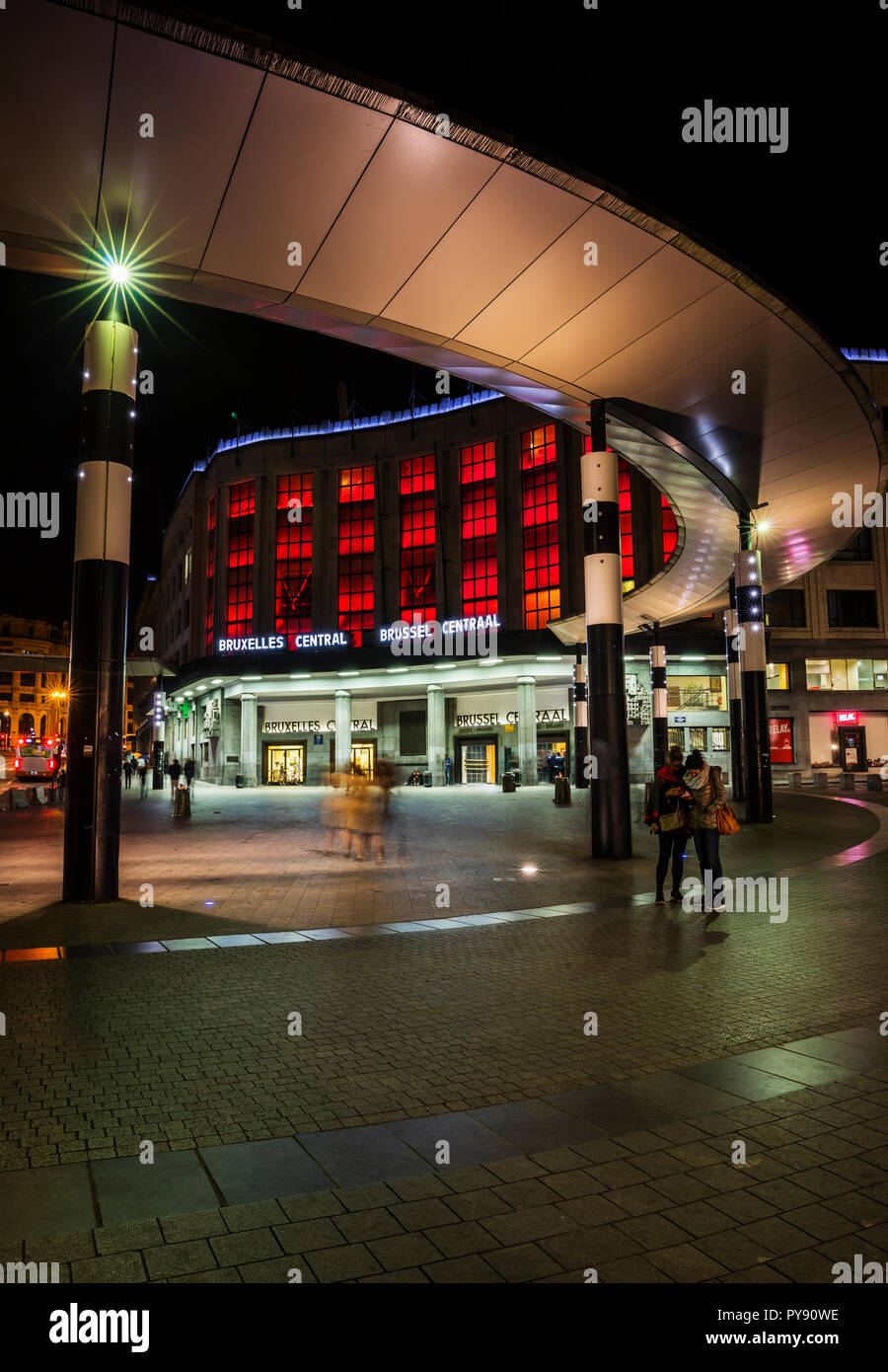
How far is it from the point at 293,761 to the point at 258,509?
52.4 ft

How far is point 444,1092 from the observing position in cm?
488

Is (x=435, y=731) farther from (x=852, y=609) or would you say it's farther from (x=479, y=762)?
(x=852, y=609)

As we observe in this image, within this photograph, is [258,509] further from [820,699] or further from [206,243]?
[206,243]

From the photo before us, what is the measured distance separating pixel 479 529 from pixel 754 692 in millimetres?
30139

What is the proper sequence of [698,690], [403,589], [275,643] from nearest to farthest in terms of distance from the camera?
[698,690] → [275,643] → [403,589]

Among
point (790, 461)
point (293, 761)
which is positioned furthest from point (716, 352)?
point (293, 761)

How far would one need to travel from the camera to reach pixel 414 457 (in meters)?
50.8

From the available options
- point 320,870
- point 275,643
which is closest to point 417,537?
point 275,643

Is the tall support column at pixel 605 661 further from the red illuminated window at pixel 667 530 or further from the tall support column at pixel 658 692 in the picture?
the red illuminated window at pixel 667 530

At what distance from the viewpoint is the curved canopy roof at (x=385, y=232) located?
806 centimetres

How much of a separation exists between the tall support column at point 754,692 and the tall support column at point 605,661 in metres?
6.39

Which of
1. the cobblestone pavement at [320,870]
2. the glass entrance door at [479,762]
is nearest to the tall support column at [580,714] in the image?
the glass entrance door at [479,762]

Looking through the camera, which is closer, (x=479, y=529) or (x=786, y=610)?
(x=479, y=529)

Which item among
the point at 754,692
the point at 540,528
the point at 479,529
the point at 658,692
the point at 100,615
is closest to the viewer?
the point at 100,615
